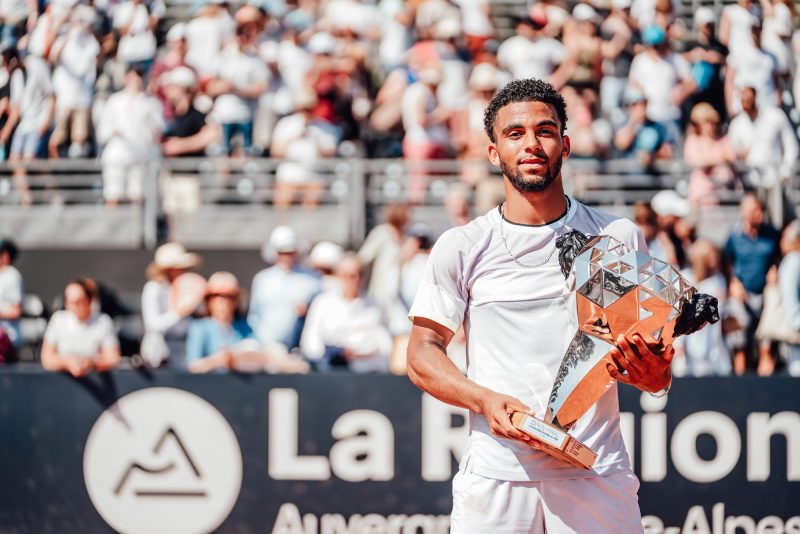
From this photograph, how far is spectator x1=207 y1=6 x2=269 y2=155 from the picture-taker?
34.9ft

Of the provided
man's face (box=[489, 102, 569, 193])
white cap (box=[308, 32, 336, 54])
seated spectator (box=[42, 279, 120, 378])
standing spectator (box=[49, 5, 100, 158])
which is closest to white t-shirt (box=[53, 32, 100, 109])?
standing spectator (box=[49, 5, 100, 158])

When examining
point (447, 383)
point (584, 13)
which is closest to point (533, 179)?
point (447, 383)

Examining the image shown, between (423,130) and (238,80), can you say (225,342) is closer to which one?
(423,130)

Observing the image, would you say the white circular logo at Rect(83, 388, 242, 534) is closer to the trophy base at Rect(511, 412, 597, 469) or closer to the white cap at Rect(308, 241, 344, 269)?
the white cap at Rect(308, 241, 344, 269)

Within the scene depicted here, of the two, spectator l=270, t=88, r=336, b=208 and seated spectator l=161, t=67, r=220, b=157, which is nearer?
spectator l=270, t=88, r=336, b=208

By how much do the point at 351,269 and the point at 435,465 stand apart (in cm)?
170

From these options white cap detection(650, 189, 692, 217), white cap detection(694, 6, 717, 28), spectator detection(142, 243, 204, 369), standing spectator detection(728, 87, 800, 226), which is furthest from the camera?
white cap detection(694, 6, 717, 28)

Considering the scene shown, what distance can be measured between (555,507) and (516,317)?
55 centimetres

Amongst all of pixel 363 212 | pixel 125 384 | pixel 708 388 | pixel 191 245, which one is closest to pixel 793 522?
pixel 708 388

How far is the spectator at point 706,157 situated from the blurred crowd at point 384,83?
0.01 m

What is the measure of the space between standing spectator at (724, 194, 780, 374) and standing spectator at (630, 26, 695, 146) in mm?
1813

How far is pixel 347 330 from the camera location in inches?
293

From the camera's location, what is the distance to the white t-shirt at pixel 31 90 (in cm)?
1084

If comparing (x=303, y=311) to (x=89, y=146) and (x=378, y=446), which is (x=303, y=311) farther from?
(x=89, y=146)
